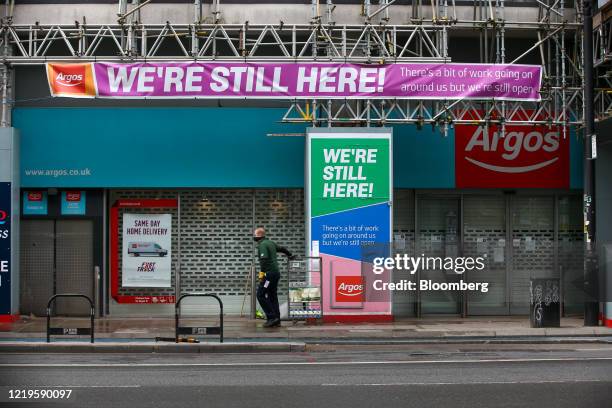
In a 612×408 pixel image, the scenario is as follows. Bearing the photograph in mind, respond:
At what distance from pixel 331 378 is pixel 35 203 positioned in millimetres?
10804

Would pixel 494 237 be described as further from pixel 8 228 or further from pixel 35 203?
pixel 8 228

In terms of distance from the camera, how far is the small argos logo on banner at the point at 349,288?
722 inches

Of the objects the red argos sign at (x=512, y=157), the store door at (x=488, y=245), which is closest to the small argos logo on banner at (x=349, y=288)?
the store door at (x=488, y=245)

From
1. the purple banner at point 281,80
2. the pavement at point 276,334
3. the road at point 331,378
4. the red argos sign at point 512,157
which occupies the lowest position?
the road at point 331,378

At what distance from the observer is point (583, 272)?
61.4ft

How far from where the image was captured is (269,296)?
17.6 metres

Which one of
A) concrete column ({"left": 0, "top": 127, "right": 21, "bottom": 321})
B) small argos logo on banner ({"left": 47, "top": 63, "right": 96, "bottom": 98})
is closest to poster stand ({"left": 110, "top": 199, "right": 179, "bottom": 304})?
concrete column ({"left": 0, "top": 127, "right": 21, "bottom": 321})

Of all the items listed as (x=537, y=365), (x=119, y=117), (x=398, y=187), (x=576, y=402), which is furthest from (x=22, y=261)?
(x=576, y=402)

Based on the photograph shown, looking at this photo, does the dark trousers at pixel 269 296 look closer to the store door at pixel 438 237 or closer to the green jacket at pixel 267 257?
the green jacket at pixel 267 257

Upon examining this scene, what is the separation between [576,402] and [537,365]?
3.21m

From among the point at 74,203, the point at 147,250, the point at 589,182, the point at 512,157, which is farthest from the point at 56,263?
the point at 589,182

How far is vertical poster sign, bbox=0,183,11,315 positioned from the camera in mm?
18766

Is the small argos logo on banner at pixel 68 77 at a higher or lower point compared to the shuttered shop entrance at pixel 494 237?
higher

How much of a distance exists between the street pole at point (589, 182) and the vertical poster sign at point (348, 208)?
4227mm
